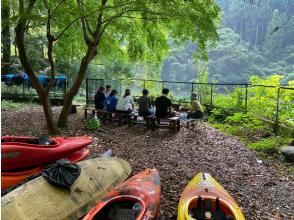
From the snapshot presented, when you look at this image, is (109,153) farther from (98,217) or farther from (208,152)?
(98,217)

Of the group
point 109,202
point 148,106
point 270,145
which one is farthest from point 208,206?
point 148,106

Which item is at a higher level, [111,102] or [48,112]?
[111,102]

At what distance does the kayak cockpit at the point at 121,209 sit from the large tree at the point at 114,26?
4518 millimetres

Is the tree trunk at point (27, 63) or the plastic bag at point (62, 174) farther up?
the tree trunk at point (27, 63)

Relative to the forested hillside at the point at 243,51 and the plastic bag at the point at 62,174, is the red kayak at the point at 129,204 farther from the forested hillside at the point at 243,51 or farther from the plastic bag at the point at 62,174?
the forested hillside at the point at 243,51

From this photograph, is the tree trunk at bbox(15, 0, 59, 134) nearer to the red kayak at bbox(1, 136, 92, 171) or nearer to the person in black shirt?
the person in black shirt

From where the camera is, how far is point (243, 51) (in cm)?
4172

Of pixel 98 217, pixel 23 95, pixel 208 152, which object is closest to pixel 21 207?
pixel 98 217

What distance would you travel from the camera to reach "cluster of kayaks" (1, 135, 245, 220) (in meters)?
3.52

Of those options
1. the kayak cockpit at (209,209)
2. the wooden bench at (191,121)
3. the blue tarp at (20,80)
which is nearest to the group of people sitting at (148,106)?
the wooden bench at (191,121)

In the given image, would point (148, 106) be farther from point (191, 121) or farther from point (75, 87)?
point (75, 87)

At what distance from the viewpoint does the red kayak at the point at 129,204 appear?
3.47 metres

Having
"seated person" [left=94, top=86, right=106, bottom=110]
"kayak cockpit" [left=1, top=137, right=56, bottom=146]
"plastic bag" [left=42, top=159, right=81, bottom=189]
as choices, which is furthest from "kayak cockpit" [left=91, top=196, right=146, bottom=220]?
"seated person" [left=94, top=86, right=106, bottom=110]

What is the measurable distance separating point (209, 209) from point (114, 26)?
25.3 ft
